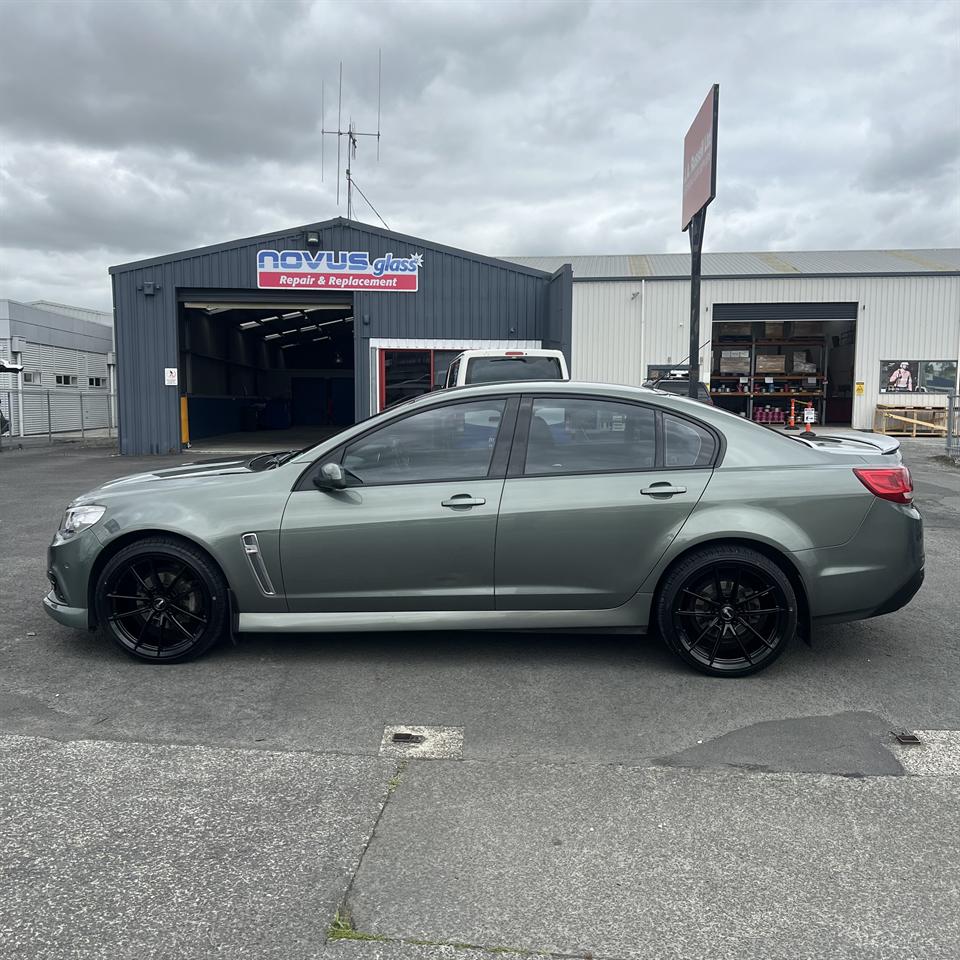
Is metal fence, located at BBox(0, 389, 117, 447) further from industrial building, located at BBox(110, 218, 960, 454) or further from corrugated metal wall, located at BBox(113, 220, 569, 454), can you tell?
corrugated metal wall, located at BBox(113, 220, 569, 454)

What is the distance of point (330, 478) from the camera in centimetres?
444

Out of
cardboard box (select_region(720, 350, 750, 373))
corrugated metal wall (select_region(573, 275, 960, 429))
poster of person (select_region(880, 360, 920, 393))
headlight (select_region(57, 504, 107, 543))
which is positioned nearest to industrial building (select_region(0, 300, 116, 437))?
corrugated metal wall (select_region(573, 275, 960, 429))

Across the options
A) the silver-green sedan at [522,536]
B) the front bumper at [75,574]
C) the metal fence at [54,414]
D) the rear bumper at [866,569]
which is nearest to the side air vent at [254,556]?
the silver-green sedan at [522,536]

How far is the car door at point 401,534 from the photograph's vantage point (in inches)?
176

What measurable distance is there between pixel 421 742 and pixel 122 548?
2093 mm

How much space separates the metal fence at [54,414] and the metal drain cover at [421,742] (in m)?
23.3

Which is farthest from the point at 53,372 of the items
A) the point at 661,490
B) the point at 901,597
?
the point at 901,597

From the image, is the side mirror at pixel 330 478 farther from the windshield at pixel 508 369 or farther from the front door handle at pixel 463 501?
the windshield at pixel 508 369

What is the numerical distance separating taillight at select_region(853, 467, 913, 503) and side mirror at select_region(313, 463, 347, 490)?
2.72 meters

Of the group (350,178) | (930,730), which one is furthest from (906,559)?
(350,178)

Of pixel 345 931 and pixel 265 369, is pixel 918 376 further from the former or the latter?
pixel 345 931

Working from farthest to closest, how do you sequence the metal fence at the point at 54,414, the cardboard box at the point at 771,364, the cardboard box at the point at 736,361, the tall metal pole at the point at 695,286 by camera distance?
the cardboard box at the point at 771,364, the cardboard box at the point at 736,361, the metal fence at the point at 54,414, the tall metal pole at the point at 695,286

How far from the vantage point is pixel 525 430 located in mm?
4664

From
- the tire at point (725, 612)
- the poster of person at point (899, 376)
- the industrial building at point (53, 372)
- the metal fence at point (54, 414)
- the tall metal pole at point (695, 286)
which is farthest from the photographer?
the industrial building at point (53, 372)
